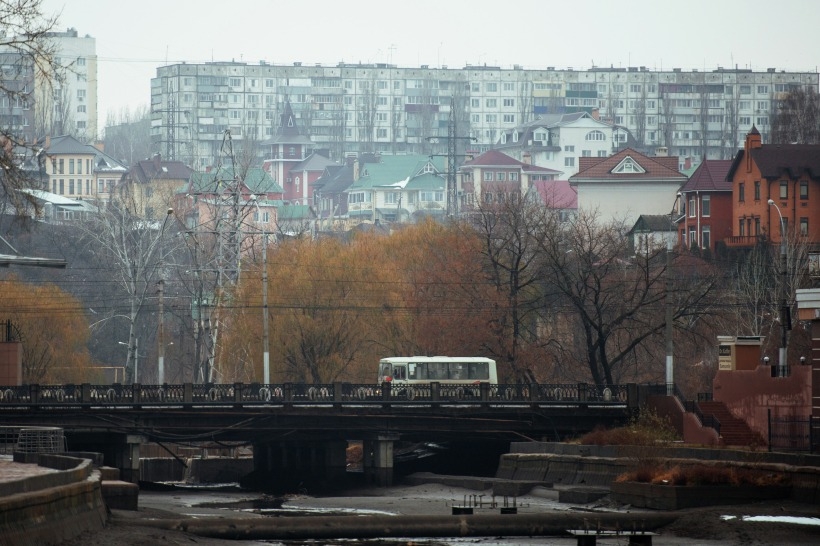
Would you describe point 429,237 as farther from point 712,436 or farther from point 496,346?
point 712,436

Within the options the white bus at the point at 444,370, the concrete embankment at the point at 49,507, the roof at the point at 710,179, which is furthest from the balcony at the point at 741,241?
the concrete embankment at the point at 49,507

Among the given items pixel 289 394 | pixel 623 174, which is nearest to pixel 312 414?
pixel 289 394

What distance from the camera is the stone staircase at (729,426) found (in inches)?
2525

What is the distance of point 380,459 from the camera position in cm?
7769

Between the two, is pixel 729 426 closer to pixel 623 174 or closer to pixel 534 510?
pixel 534 510

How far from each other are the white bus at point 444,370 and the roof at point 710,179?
177 ft

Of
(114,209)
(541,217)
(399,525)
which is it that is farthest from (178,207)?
(399,525)

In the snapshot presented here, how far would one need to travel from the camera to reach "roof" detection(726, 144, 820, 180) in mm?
128500

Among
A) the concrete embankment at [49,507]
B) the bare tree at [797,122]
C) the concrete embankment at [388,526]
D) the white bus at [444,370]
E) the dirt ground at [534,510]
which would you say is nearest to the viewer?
the concrete embankment at [49,507]

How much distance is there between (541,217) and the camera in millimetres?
98812

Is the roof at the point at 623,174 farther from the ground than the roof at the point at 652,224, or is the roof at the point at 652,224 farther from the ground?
the roof at the point at 623,174

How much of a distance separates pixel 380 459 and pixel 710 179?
233ft

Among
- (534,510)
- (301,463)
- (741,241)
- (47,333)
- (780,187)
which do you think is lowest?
(301,463)

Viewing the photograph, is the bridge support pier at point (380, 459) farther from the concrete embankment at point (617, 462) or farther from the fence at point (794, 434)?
the fence at point (794, 434)
